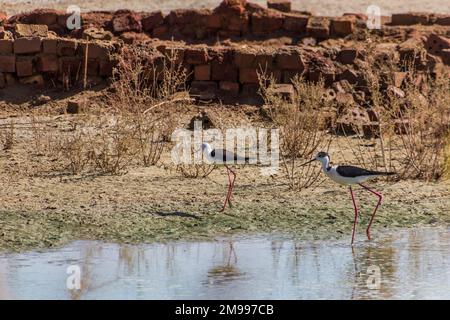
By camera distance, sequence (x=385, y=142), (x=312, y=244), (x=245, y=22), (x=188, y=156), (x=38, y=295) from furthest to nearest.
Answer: (x=245, y=22) → (x=385, y=142) → (x=188, y=156) → (x=312, y=244) → (x=38, y=295)

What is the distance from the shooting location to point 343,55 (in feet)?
55.5

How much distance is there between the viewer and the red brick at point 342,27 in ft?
59.5

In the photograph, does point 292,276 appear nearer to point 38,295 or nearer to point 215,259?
point 215,259

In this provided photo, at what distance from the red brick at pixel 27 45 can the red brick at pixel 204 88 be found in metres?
2.34

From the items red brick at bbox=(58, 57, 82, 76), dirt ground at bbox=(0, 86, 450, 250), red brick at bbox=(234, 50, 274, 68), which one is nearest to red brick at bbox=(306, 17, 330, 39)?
red brick at bbox=(234, 50, 274, 68)

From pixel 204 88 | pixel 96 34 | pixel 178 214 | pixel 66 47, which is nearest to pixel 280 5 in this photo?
pixel 204 88

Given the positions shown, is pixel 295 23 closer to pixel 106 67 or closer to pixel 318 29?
pixel 318 29

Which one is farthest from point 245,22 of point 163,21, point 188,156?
point 188,156

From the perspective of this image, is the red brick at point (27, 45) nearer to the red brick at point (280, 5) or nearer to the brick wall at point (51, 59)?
the brick wall at point (51, 59)

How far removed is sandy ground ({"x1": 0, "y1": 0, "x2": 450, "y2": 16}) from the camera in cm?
2291

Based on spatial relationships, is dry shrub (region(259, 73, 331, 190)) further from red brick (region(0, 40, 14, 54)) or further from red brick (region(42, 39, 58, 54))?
red brick (region(0, 40, 14, 54))

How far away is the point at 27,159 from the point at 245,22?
19.7ft

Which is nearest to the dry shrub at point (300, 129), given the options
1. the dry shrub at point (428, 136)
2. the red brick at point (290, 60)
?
the dry shrub at point (428, 136)

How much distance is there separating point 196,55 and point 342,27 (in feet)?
9.27
